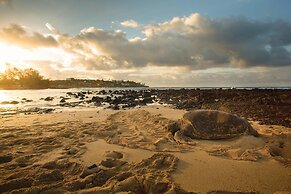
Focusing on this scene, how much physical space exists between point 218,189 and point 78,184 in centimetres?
237

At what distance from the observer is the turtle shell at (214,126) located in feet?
24.1

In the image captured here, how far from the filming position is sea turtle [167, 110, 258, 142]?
7.32 m

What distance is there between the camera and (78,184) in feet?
12.4

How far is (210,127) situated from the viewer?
761cm

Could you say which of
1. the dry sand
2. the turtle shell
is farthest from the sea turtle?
the dry sand

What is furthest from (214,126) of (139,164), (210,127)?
(139,164)

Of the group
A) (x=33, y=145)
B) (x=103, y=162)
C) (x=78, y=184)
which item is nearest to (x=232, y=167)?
(x=103, y=162)

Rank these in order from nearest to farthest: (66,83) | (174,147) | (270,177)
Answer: (270,177) → (174,147) → (66,83)

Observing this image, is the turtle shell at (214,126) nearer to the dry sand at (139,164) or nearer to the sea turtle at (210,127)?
the sea turtle at (210,127)

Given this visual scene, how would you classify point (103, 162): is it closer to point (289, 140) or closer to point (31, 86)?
point (289, 140)

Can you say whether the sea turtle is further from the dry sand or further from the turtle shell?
the dry sand

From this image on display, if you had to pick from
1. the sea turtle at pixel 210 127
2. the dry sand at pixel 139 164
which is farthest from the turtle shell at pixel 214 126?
the dry sand at pixel 139 164

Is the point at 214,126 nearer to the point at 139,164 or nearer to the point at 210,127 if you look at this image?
the point at 210,127

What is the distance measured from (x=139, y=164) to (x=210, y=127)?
3811 mm
